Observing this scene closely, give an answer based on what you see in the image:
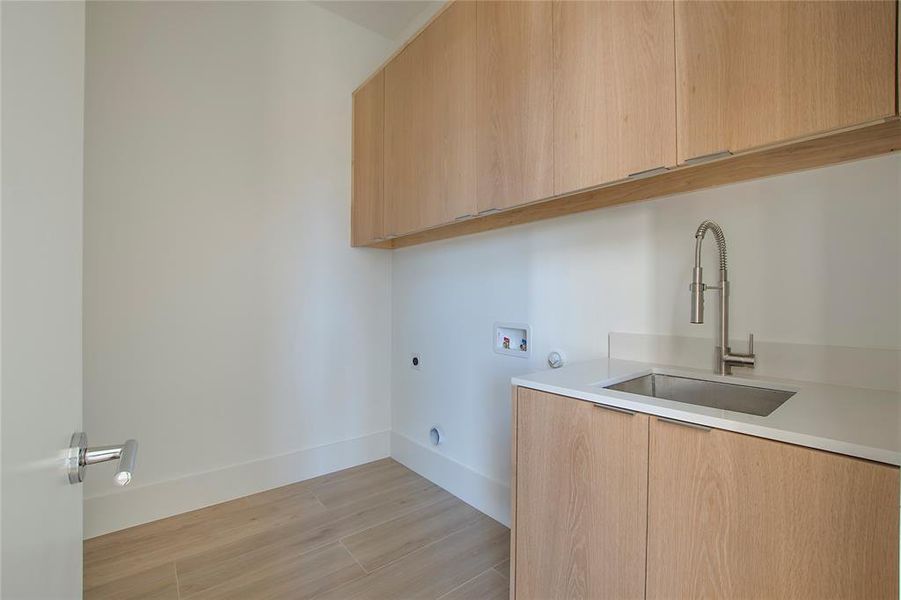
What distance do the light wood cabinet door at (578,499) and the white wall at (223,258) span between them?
1640mm

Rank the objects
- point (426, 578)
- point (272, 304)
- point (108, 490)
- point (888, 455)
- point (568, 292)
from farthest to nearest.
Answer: point (272, 304) < point (108, 490) < point (568, 292) < point (426, 578) < point (888, 455)

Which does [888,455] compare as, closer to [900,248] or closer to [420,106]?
[900,248]

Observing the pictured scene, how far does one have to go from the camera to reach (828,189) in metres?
Answer: 1.08

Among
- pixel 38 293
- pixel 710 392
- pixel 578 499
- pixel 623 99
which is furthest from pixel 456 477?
pixel 38 293

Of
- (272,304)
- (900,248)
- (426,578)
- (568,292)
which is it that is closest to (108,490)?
(272,304)

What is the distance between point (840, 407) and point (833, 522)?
12.0 inches

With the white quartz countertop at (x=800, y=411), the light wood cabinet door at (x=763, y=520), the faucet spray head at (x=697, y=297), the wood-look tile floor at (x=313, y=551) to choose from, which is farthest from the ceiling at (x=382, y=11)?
the wood-look tile floor at (x=313, y=551)

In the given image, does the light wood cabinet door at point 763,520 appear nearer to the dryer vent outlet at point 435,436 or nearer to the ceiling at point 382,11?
the dryer vent outlet at point 435,436

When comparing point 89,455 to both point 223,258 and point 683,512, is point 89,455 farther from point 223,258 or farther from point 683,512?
point 223,258

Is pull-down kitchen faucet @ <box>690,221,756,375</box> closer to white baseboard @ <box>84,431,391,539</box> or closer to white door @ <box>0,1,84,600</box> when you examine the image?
white door @ <box>0,1,84,600</box>

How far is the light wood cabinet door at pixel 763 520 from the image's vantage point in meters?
0.66

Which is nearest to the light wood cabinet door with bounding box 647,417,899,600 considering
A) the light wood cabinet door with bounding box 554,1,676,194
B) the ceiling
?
the light wood cabinet door with bounding box 554,1,676,194

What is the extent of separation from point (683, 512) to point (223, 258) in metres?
2.27

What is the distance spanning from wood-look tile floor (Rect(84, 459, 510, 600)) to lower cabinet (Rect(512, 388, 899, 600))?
48cm
